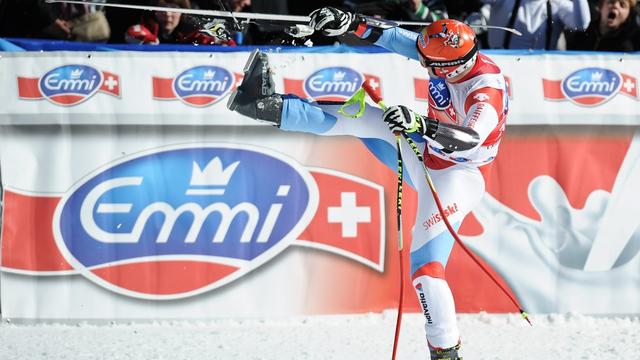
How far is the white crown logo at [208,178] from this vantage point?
651 cm

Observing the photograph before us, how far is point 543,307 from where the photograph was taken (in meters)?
6.71

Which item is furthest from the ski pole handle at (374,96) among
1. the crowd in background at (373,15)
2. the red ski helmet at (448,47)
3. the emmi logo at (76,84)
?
the emmi logo at (76,84)

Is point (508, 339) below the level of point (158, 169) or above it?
below

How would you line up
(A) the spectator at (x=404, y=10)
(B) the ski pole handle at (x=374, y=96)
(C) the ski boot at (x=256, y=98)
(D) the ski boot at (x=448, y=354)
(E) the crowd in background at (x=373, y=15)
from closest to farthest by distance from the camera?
(B) the ski pole handle at (x=374, y=96), (D) the ski boot at (x=448, y=354), (C) the ski boot at (x=256, y=98), (E) the crowd in background at (x=373, y=15), (A) the spectator at (x=404, y=10)

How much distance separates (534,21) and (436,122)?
2.81m

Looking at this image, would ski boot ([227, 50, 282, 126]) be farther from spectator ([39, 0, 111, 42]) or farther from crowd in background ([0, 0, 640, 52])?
spectator ([39, 0, 111, 42])

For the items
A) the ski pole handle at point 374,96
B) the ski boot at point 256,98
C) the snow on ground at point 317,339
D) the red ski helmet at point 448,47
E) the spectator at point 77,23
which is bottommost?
the snow on ground at point 317,339

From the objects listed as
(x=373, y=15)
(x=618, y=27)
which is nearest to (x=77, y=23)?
(x=373, y=15)

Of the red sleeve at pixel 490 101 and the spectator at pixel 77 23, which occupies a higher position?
the red sleeve at pixel 490 101

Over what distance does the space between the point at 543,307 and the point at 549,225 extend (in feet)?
1.97

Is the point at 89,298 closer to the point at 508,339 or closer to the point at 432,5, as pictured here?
the point at 508,339

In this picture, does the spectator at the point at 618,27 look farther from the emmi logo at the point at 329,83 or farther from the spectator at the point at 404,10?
the emmi logo at the point at 329,83

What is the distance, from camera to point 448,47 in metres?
4.83

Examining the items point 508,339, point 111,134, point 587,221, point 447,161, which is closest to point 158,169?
point 111,134
